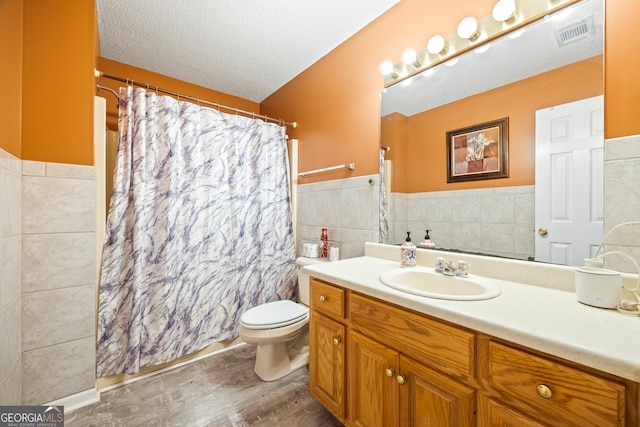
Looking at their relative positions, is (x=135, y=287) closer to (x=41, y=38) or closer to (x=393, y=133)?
(x=41, y=38)

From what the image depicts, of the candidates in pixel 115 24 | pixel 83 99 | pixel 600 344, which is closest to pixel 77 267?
pixel 83 99

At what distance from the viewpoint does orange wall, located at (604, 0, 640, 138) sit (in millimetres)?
887

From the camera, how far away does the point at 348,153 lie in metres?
1.93

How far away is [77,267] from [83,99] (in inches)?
37.6

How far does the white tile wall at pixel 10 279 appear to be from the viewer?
1.04m

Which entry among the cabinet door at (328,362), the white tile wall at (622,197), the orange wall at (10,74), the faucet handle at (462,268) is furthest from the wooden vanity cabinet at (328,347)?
the orange wall at (10,74)

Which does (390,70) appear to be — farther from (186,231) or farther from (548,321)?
(186,231)

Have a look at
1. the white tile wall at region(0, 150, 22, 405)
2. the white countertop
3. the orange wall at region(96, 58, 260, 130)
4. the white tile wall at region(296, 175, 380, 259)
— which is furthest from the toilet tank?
the orange wall at region(96, 58, 260, 130)

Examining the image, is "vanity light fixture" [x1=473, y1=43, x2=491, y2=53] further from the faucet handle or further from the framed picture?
the faucet handle

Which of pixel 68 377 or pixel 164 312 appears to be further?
pixel 164 312

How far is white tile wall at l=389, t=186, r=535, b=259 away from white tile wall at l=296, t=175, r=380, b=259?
17 centimetres

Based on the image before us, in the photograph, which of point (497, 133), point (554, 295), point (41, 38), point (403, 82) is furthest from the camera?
point (403, 82)

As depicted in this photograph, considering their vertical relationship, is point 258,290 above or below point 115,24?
below

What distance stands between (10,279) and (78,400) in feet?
2.71
